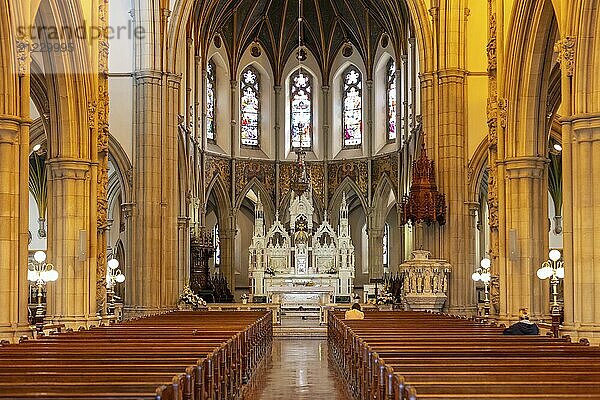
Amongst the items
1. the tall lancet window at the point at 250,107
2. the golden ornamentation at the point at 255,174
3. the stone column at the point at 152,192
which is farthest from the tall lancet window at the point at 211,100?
the stone column at the point at 152,192

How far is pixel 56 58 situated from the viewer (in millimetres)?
20219

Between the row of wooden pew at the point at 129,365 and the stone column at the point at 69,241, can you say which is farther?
the stone column at the point at 69,241

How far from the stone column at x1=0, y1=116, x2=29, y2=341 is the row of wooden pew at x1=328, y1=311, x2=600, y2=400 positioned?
17.5ft

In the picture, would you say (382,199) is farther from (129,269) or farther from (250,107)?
(129,269)

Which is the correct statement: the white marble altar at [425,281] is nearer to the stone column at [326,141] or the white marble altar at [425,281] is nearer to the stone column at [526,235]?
the stone column at [526,235]

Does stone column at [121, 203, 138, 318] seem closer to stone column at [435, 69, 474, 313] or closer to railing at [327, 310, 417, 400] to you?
stone column at [435, 69, 474, 313]

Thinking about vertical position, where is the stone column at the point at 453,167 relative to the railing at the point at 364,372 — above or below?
above

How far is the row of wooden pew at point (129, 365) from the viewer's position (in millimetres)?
7449

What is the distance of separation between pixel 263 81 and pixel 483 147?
2068cm

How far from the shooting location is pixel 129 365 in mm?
9172

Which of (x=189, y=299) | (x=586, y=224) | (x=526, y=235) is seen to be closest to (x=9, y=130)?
(x=586, y=224)

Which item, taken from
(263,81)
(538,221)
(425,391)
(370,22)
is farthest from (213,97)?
(425,391)

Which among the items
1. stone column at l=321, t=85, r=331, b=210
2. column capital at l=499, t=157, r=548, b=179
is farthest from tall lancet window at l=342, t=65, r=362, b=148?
column capital at l=499, t=157, r=548, b=179

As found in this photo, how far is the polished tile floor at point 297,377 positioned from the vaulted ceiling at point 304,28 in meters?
22.8
